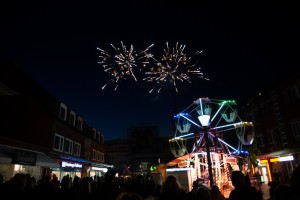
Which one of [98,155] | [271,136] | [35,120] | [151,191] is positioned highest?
[35,120]

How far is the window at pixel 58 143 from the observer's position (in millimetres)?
22323

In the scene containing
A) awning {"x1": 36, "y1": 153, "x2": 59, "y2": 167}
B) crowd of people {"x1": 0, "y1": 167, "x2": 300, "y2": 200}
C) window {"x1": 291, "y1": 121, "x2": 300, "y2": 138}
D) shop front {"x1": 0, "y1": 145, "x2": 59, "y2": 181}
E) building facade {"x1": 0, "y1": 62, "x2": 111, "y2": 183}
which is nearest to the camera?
crowd of people {"x1": 0, "y1": 167, "x2": 300, "y2": 200}

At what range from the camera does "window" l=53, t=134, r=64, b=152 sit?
22323mm

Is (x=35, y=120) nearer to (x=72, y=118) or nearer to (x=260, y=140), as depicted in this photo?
Answer: (x=72, y=118)

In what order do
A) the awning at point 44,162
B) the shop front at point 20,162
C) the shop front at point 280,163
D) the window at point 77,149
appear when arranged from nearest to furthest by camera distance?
1. the shop front at point 20,162
2. the awning at point 44,162
3. the shop front at point 280,163
4. the window at point 77,149

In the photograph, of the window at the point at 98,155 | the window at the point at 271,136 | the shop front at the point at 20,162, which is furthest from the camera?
the window at the point at 98,155

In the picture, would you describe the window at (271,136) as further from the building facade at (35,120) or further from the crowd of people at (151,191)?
the crowd of people at (151,191)

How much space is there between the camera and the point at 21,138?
69.4ft

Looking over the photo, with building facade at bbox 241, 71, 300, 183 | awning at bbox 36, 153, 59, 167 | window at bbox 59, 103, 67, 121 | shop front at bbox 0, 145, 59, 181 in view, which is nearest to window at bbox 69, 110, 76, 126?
window at bbox 59, 103, 67, 121

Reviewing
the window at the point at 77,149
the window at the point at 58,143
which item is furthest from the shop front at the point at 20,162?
the window at the point at 77,149

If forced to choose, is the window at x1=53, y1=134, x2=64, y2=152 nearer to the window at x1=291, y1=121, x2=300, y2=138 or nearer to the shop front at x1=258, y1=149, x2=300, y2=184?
the shop front at x1=258, y1=149, x2=300, y2=184

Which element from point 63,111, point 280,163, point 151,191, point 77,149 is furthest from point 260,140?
point 151,191

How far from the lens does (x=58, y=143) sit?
23031 millimetres

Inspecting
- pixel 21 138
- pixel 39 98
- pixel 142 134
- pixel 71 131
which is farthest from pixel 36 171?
pixel 142 134
